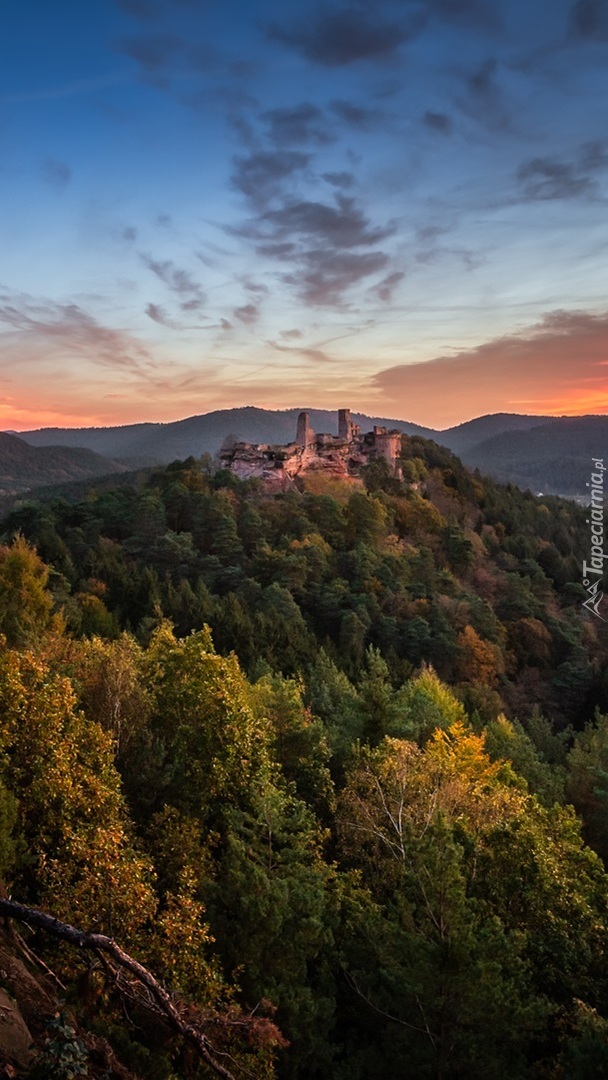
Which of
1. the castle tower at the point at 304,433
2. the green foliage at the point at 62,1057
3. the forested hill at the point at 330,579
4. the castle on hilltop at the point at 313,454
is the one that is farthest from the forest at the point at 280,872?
the castle tower at the point at 304,433

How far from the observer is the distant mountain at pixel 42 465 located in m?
166

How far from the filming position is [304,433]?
94.8m

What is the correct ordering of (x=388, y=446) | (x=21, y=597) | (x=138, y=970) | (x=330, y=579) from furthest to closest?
(x=388, y=446), (x=330, y=579), (x=21, y=597), (x=138, y=970)

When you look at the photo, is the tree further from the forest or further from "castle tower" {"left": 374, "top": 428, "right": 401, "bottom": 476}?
"castle tower" {"left": 374, "top": 428, "right": 401, "bottom": 476}

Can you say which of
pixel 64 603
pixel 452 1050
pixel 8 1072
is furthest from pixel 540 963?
pixel 64 603

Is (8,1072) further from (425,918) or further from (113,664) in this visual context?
(113,664)

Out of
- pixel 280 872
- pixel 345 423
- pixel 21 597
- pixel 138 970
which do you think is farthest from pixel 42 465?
pixel 138 970

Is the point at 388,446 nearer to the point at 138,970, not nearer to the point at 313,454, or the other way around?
the point at 313,454

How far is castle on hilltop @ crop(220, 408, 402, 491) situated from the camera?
290ft

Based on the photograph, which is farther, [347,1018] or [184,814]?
[184,814]

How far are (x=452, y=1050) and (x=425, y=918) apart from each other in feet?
7.59

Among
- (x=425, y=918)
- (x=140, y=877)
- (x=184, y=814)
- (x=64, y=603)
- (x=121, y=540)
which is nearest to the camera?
(x=140, y=877)

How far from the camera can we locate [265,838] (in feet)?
56.9

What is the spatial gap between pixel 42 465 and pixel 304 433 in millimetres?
109382
